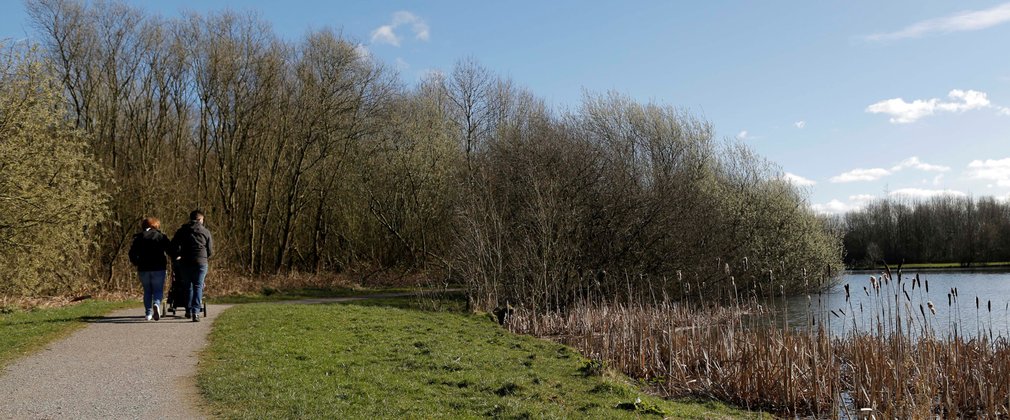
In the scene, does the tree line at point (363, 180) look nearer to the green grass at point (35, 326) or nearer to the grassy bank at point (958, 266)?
the green grass at point (35, 326)

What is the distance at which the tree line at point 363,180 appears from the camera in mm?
18969

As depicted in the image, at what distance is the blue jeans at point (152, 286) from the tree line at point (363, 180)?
19.7ft

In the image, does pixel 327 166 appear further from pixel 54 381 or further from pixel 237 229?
→ pixel 54 381

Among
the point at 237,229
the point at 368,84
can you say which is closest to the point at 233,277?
the point at 237,229

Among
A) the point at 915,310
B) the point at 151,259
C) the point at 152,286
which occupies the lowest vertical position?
the point at 915,310

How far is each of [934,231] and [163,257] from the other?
227 feet

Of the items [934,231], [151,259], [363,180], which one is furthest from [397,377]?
[934,231]

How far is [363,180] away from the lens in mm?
36219

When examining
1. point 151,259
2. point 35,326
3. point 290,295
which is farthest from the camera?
point 290,295

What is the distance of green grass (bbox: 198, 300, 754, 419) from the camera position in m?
6.86

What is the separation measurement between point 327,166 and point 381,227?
4.53 m

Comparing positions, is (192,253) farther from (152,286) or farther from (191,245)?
(152,286)

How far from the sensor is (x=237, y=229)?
99.9ft

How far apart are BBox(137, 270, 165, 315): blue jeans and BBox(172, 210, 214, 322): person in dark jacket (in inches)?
11.9
